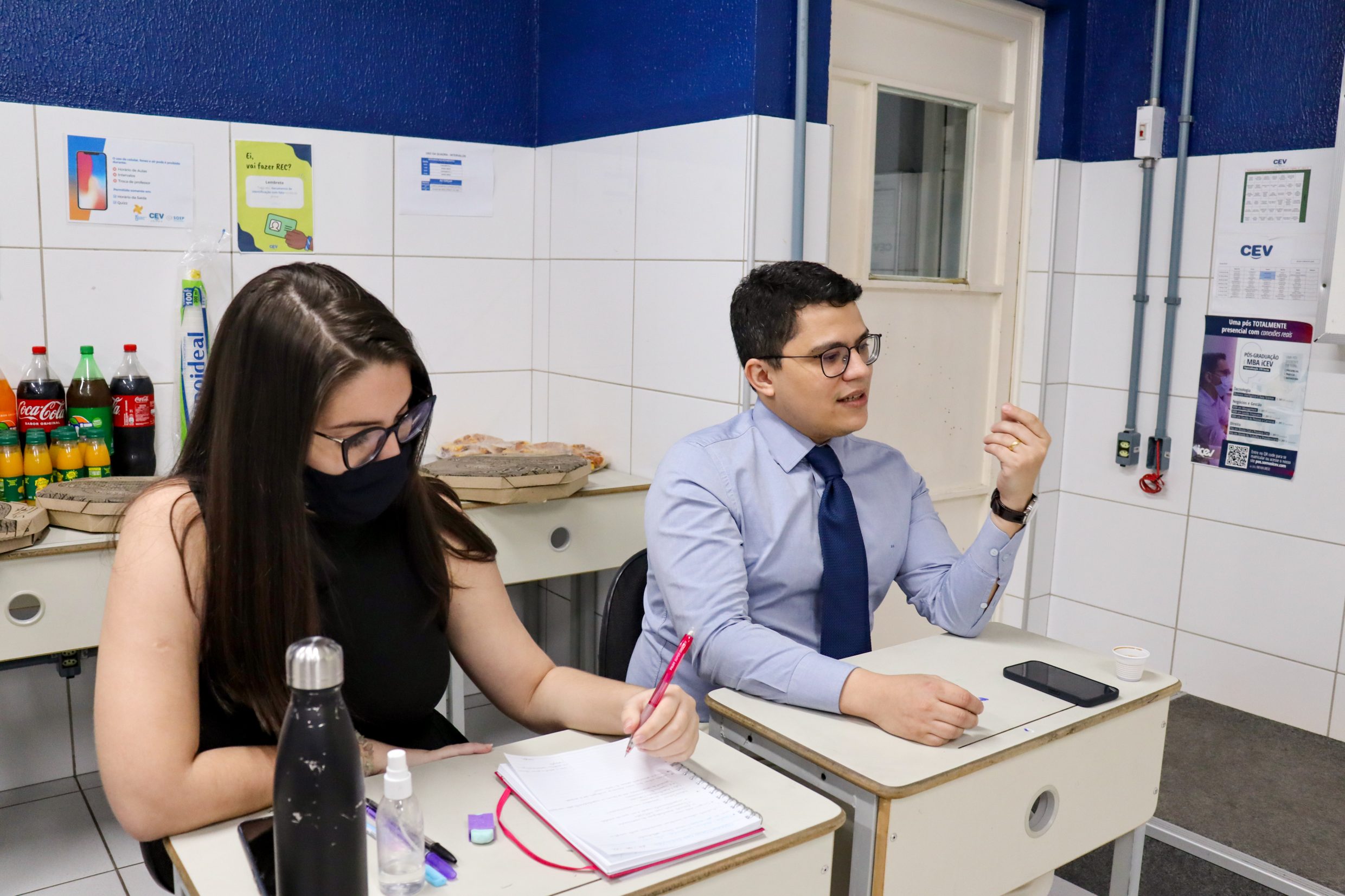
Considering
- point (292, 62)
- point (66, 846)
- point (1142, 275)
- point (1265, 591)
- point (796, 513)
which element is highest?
point (292, 62)

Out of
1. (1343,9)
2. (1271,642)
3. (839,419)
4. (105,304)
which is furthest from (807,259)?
(105,304)

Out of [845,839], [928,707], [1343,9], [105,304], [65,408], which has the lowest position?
[845,839]

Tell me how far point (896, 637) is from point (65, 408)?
2.19m

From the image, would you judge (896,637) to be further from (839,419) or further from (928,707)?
(928,707)

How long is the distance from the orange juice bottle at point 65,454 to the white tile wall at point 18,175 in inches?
18.3

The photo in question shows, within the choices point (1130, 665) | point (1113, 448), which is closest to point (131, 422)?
point (1130, 665)

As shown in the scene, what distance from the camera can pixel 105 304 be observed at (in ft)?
8.14

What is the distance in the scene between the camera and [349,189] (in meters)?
2.78

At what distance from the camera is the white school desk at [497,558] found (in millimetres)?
1939

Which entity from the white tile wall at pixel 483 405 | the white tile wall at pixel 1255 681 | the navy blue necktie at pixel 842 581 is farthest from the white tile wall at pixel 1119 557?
the white tile wall at pixel 483 405

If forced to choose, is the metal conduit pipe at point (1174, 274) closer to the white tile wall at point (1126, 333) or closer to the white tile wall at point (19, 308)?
the white tile wall at point (1126, 333)

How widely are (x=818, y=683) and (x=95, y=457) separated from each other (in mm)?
1778

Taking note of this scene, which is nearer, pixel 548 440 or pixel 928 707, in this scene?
pixel 928 707

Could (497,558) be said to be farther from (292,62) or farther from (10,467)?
(292,62)
